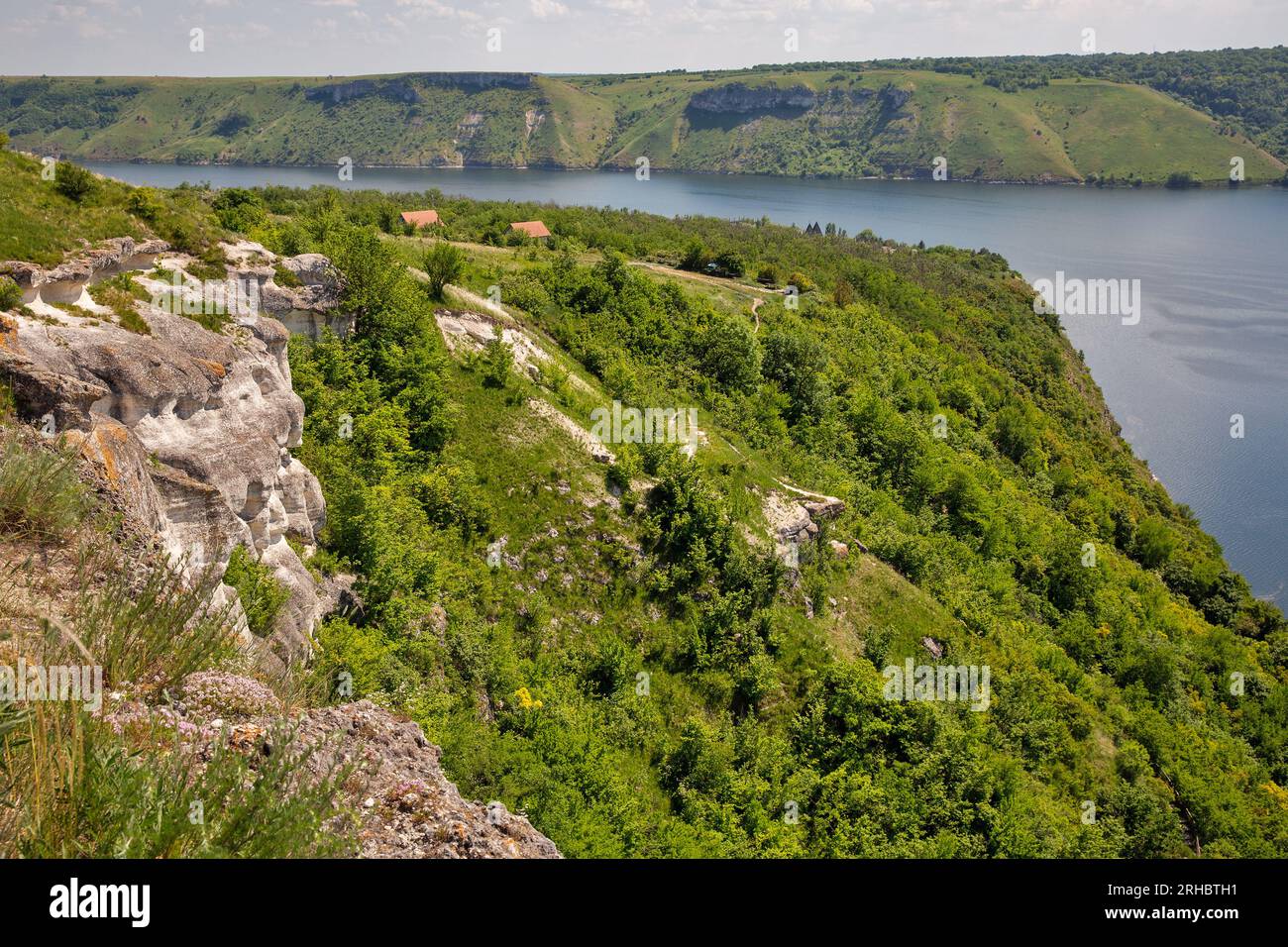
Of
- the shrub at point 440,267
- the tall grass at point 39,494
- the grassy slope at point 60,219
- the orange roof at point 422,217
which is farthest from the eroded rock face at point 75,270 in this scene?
the orange roof at point 422,217

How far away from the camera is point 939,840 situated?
19.7 meters

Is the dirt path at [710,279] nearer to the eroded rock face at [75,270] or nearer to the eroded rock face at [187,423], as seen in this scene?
the eroded rock face at [187,423]

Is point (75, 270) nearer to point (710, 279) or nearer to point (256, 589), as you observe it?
point (256, 589)

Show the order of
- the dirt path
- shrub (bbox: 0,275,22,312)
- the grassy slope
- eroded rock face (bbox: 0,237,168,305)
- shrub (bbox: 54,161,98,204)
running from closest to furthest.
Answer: shrub (bbox: 0,275,22,312)
eroded rock face (bbox: 0,237,168,305)
the grassy slope
shrub (bbox: 54,161,98,204)
the dirt path

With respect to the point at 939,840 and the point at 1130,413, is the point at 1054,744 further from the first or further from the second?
the point at 1130,413

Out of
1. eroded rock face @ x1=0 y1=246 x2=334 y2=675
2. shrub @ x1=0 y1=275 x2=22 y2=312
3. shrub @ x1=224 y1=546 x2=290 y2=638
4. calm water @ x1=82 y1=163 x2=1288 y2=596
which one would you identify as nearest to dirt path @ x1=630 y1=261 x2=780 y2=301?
eroded rock face @ x1=0 y1=246 x2=334 y2=675

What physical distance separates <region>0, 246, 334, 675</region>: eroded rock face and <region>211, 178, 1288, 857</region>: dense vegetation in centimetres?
156

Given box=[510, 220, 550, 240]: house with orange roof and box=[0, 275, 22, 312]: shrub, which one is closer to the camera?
box=[0, 275, 22, 312]: shrub

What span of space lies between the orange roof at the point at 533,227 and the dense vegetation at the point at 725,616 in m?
12.5

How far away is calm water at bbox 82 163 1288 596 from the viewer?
65.2 m

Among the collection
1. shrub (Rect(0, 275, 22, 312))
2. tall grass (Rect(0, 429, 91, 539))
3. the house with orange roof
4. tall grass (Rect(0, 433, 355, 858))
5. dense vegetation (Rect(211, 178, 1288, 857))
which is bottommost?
dense vegetation (Rect(211, 178, 1288, 857))

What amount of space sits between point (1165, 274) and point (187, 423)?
132444mm

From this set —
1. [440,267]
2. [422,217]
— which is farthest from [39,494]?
[422,217]

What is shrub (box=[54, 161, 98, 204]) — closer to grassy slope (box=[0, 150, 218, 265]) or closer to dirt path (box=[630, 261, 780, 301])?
grassy slope (box=[0, 150, 218, 265])
